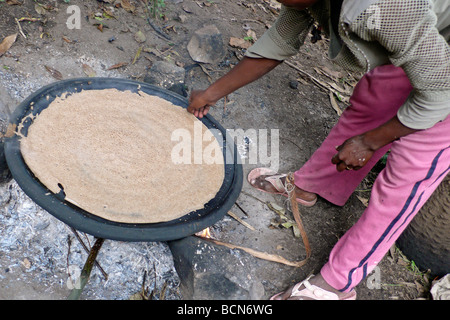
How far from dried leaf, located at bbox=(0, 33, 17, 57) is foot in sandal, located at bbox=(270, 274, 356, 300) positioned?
201cm

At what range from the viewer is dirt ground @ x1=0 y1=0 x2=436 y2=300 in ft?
6.77

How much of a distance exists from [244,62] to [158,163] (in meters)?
0.60

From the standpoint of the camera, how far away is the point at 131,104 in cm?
184

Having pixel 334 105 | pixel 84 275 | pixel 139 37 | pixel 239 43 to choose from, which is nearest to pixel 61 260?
pixel 84 275

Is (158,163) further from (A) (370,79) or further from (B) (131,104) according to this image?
(A) (370,79)

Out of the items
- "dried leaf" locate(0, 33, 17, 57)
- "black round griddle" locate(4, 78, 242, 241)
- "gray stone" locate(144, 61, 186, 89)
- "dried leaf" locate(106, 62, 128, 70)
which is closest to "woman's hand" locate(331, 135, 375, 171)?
"black round griddle" locate(4, 78, 242, 241)

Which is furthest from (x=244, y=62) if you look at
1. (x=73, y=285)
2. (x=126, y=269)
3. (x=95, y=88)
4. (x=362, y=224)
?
Answer: (x=73, y=285)

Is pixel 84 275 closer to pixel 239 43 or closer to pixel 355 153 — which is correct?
pixel 355 153

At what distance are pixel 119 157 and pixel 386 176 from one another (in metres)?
1.07

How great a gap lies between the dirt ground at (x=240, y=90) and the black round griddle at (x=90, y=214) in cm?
39

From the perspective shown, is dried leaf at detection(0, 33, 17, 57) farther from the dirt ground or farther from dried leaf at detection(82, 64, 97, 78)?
dried leaf at detection(82, 64, 97, 78)

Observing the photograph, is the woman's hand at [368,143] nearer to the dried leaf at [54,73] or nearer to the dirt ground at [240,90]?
the dirt ground at [240,90]

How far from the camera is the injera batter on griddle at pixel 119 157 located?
142 centimetres
